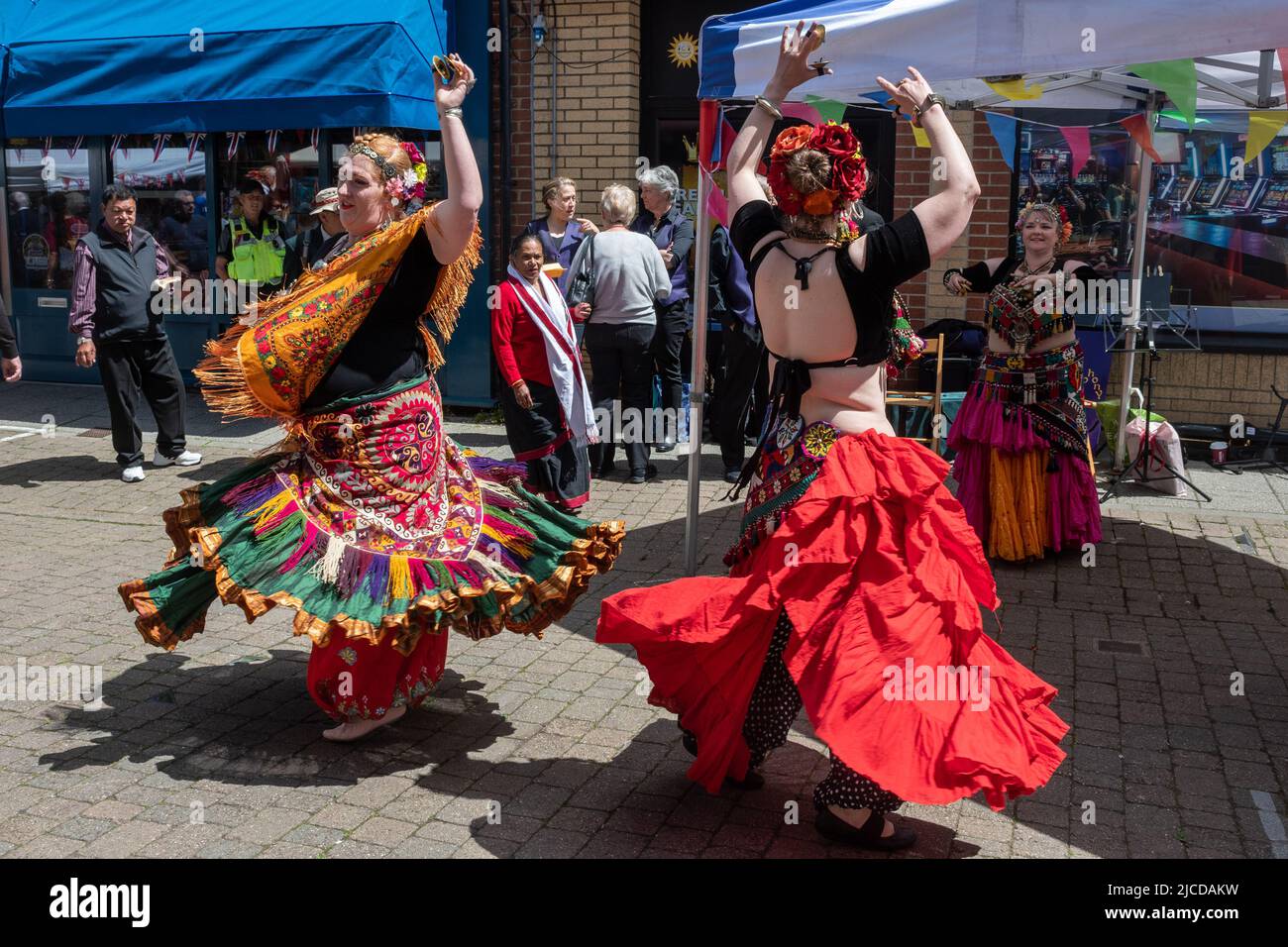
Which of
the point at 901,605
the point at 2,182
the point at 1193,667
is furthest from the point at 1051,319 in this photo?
the point at 2,182

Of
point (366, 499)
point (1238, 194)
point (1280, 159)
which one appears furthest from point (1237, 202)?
point (366, 499)

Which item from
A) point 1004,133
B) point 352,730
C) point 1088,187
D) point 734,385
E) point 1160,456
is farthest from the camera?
point 1088,187

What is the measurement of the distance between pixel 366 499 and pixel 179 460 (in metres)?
5.44

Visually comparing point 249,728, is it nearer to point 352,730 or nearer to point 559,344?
point 352,730

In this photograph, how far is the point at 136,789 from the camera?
4109 mm

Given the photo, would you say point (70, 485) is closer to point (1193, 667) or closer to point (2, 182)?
point (2, 182)

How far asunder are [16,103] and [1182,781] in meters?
9.79

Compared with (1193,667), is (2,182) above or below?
above

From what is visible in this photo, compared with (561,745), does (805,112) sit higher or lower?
higher

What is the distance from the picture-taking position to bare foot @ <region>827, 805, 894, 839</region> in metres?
3.72

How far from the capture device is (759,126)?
386cm

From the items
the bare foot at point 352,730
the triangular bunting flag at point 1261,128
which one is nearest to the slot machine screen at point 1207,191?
the triangular bunting flag at point 1261,128

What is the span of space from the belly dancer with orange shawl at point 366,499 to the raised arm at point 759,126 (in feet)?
2.61

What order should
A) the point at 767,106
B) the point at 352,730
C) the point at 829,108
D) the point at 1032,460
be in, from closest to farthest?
the point at 767,106
the point at 352,730
the point at 829,108
the point at 1032,460
